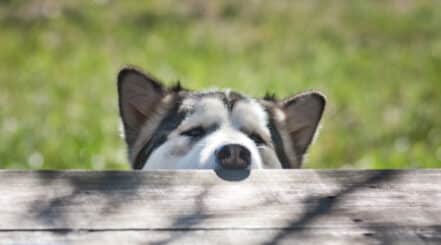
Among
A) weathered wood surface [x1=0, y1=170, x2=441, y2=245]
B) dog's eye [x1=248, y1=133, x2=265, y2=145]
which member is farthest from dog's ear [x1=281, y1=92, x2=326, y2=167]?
weathered wood surface [x1=0, y1=170, x2=441, y2=245]

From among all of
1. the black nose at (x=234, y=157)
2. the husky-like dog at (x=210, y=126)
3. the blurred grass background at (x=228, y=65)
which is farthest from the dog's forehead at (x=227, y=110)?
the blurred grass background at (x=228, y=65)

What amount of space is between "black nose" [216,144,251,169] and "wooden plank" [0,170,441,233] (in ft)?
1.99

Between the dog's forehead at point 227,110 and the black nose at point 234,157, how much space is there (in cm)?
67

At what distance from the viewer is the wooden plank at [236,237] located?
11.9ft

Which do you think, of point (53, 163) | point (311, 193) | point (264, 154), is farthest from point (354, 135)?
point (311, 193)

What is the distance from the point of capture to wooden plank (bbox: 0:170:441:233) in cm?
372

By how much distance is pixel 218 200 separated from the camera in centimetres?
386

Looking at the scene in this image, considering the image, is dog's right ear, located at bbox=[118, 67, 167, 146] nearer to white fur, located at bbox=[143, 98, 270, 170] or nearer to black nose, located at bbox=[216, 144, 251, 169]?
white fur, located at bbox=[143, 98, 270, 170]

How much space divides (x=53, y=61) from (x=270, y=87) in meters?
2.49

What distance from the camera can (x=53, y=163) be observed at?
1019 centimetres

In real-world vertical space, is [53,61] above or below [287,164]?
below

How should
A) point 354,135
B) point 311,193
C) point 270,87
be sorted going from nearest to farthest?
point 311,193 < point 354,135 < point 270,87

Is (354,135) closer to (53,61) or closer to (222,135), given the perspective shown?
(53,61)

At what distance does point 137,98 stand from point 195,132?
0.72 m
